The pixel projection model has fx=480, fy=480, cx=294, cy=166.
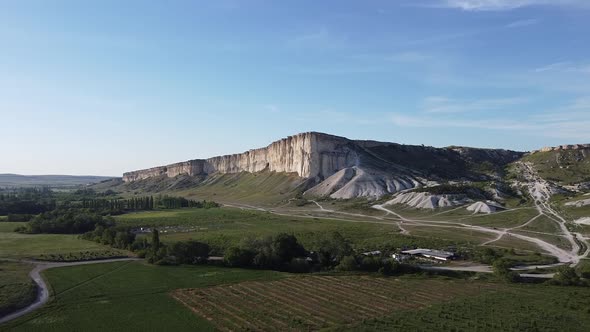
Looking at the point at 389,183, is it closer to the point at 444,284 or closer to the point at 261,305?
the point at 444,284

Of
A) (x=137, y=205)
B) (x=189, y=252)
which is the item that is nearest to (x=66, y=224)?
(x=189, y=252)

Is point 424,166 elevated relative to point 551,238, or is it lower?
elevated

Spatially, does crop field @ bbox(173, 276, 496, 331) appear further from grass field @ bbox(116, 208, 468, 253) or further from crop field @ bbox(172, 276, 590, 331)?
grass field @ bbox(116, 208, 468, 253)

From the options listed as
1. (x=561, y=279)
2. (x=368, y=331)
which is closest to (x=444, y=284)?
(x=561, y=279)

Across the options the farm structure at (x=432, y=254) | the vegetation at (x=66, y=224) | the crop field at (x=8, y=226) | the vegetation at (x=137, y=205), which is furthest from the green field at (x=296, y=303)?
the vegetation at (x=137, y=205)

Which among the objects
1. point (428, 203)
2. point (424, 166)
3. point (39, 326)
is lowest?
point (39, 326)

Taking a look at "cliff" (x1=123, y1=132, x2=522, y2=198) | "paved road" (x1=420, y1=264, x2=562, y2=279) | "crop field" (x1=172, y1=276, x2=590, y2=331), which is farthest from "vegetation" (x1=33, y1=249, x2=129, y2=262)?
"cliff" (x1=123, y1=132, x2=522, y2=198)

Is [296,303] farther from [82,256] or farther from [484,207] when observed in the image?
[484,207]

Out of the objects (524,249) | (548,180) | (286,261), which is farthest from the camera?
(548,180)
